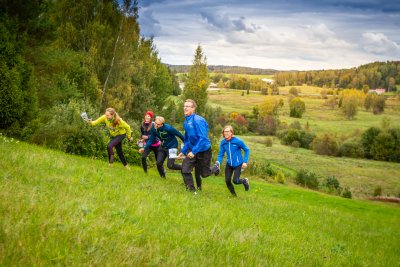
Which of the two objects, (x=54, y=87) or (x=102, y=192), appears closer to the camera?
(x=102, y=192)

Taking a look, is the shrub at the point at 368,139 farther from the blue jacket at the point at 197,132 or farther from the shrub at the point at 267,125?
the blue jacket at the point at 197,132

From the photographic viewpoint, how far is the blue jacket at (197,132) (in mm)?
11289

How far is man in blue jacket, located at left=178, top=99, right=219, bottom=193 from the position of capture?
36.9 feet

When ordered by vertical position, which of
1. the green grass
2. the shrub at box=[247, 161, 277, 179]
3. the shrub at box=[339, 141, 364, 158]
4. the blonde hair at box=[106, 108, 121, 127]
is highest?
the blonde hair at box=[106, 108, 121, 127]

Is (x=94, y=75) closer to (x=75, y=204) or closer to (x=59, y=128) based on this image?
(x=59, y=128)

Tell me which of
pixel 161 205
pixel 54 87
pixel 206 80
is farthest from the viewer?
pixel 206 80

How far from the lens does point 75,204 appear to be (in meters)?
5.59

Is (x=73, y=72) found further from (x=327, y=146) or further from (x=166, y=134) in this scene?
(x=327, y=146)

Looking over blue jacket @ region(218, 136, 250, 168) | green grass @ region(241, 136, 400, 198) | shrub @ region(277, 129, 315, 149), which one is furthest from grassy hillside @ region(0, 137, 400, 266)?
shrub @ region(277, 129, 315, 149)

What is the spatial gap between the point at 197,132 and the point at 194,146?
0.53 m

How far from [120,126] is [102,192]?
850 cm

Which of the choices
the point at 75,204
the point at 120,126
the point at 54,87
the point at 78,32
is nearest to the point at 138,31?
the point at 78,32

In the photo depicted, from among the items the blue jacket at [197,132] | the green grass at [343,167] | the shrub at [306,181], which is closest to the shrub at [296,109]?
the green grass at [343,167]

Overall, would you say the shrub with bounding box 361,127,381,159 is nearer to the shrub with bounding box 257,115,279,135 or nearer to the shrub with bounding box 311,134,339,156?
the shrub with bounding box 311,134,339,156
